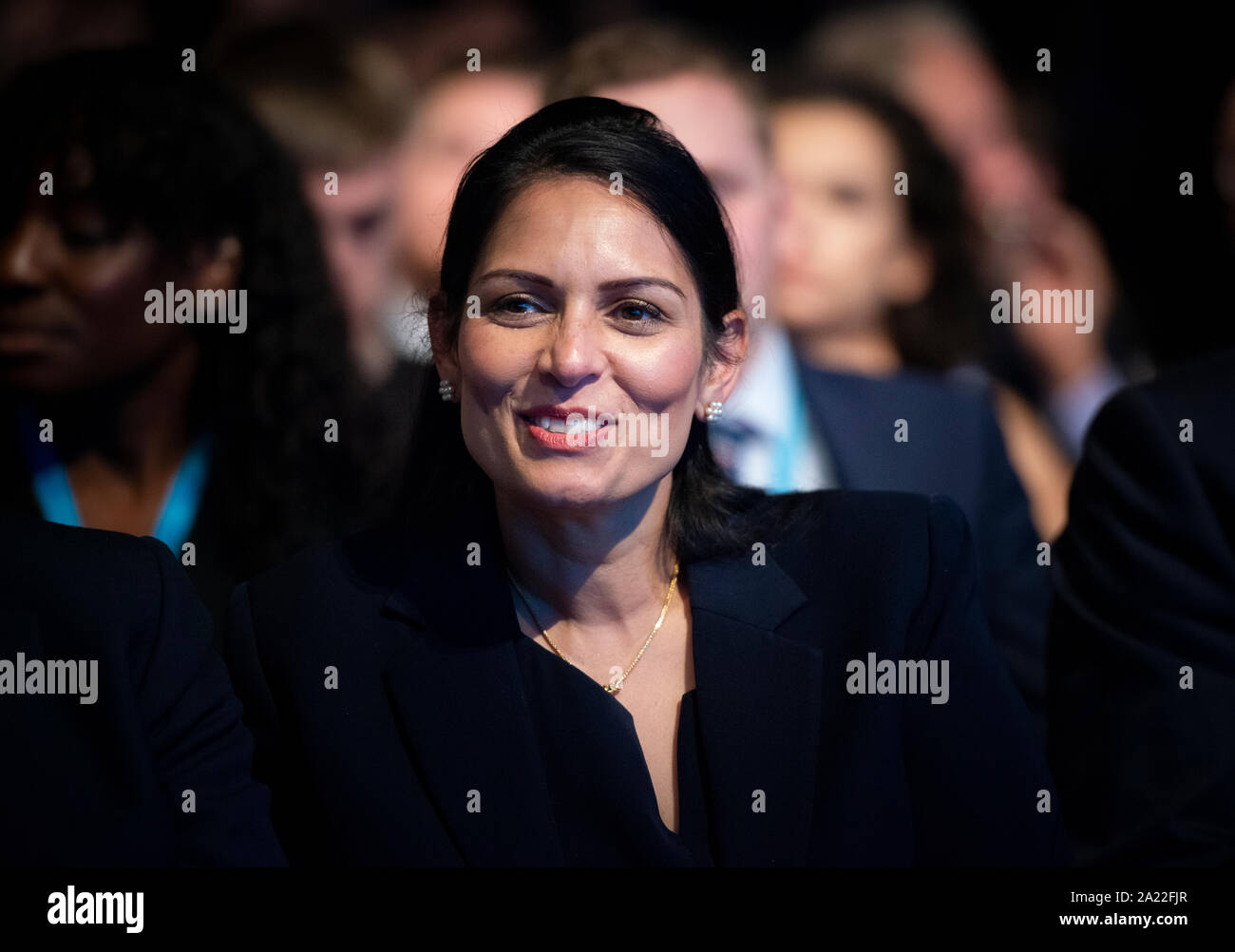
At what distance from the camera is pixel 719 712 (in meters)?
2.22

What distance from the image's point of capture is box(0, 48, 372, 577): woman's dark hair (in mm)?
3023

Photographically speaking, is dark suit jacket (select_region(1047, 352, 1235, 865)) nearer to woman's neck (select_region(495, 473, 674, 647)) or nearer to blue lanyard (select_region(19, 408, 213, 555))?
woman's neck (select_region(495, 473, 674, 647))

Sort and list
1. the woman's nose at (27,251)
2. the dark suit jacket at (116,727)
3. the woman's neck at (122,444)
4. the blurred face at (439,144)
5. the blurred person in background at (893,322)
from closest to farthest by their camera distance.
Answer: the dark suit jacket at (116,727)
the woman's nose at (27,251)
the woman's neck at (122,444)
the blurred person in background at (893,322)
the blurred face at (439,144)

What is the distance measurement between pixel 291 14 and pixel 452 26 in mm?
447

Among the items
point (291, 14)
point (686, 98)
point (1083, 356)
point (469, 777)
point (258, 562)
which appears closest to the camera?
point (469, 777)

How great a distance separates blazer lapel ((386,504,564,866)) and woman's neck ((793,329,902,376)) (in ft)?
6.00

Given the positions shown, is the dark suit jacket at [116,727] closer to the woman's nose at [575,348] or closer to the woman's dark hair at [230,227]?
the woman's nose at [575,348]

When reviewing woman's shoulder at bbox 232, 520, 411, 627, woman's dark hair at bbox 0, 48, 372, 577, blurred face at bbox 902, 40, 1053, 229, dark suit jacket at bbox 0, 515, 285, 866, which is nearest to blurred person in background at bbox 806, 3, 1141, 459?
blurred face at bbox 902, 40, 1053, 229

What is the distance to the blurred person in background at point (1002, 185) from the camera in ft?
13.3

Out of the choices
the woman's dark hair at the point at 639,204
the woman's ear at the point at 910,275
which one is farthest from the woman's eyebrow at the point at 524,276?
the woman's ear at the point at 910,275

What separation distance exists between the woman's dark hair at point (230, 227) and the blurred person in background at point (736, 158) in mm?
743
